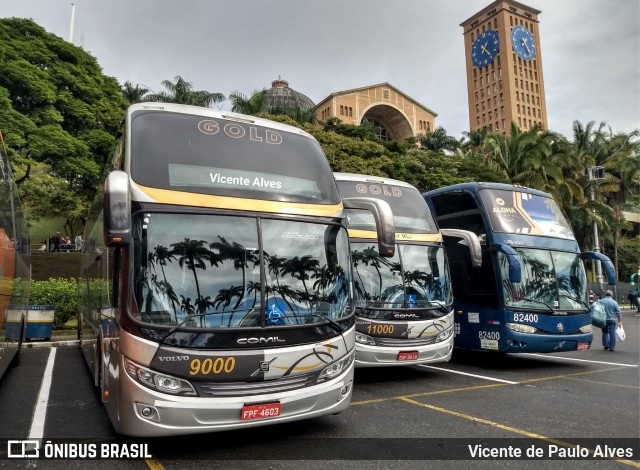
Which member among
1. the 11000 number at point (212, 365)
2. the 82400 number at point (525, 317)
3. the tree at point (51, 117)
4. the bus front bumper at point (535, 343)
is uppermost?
the tree at point (51, 117)

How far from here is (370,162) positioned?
2858 cm

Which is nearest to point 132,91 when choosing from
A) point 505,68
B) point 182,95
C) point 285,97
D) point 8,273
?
point 182,95

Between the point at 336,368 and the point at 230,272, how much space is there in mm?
1497

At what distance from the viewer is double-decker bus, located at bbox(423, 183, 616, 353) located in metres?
9.27

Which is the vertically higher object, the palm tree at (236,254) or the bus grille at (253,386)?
the palm tree at (236,254)

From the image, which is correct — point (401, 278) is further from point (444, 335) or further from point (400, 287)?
point (444, 335)

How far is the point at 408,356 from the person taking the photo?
25.2 ft

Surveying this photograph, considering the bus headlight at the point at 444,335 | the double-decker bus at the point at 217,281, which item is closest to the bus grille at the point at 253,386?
the double-decker bus at the point at 217,281

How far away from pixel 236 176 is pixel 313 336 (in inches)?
72.7

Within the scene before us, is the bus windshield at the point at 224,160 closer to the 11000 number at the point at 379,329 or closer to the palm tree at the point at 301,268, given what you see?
the palm tree at the point at 301,268

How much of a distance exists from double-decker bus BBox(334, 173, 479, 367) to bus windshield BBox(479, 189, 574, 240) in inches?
50.9

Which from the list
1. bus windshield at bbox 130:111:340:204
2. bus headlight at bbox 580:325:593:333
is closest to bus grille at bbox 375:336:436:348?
bus windshield at bbox 130:111:340:204

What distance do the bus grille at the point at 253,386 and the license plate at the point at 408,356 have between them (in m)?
3.15

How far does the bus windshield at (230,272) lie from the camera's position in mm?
4418
